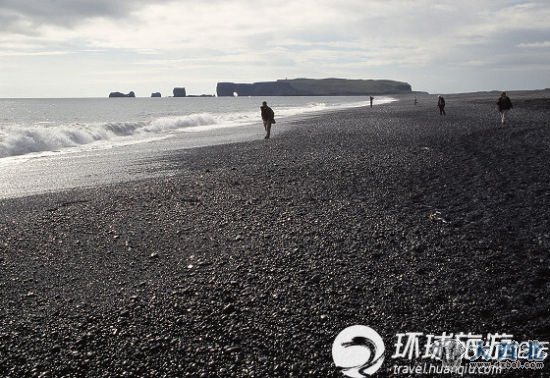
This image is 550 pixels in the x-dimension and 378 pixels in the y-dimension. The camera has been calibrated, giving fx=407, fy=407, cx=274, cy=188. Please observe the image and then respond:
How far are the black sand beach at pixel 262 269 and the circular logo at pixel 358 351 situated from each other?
103 mm

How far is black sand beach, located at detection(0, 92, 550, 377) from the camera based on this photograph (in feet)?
13.6

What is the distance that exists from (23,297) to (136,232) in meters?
2.30

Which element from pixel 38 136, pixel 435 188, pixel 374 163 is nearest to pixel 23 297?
pixel 435 188

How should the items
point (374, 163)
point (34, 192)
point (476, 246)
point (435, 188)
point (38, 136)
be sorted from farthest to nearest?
point (38, 136), point (374, 163), point (34, 192), point (435, 188), point (476, 246)

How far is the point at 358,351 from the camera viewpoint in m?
4.01

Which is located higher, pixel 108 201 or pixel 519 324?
pixel 108 201

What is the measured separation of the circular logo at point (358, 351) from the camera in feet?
12.6

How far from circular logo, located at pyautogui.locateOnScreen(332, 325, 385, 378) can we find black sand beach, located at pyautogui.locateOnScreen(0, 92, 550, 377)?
103 mm

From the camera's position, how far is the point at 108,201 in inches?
369

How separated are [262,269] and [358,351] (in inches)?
79.9

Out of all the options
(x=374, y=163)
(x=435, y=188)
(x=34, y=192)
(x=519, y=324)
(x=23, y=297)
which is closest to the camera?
(x=519, y=324)

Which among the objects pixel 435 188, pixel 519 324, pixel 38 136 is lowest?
pixel 519 324

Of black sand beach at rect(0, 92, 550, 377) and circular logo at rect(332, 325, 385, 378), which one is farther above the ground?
black sand beach at rect(0, 92, 550, 377)

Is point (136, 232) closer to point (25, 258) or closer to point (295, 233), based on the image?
point (25, 258)
